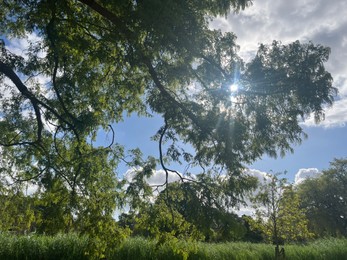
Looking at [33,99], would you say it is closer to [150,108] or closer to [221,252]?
[150,108]

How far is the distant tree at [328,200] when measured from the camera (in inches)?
1751

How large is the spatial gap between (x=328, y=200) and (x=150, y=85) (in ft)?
146

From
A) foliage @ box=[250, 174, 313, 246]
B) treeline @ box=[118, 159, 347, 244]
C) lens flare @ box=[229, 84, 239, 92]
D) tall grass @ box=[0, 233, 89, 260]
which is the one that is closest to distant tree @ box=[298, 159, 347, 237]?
treeline @ box=[118, 159, 347, 244]

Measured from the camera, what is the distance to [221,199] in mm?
7359

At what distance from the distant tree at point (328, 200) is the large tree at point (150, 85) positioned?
42461 mm

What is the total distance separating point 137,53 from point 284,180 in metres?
13.9

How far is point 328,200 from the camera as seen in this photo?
151 ft

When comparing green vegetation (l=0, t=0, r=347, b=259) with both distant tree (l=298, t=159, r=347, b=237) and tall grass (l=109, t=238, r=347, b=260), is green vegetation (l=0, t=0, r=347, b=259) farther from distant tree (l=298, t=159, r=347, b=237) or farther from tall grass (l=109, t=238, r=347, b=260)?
distant tree (l=298, t=159, r=347, b=237)

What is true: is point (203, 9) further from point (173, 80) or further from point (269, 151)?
point (269, 151)

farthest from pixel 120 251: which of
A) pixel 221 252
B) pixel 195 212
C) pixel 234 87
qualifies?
pixel 234 87

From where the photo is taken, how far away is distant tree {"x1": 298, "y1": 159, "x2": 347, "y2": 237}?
44469 mm

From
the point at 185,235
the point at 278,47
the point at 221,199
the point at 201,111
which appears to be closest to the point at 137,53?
the point at 201,111

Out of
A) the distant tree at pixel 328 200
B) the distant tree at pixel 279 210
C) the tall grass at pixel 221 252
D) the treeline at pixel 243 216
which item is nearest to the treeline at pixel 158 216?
the treeline at pixel 243 216

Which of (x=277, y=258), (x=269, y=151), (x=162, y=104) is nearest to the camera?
(x=269, y=151)
